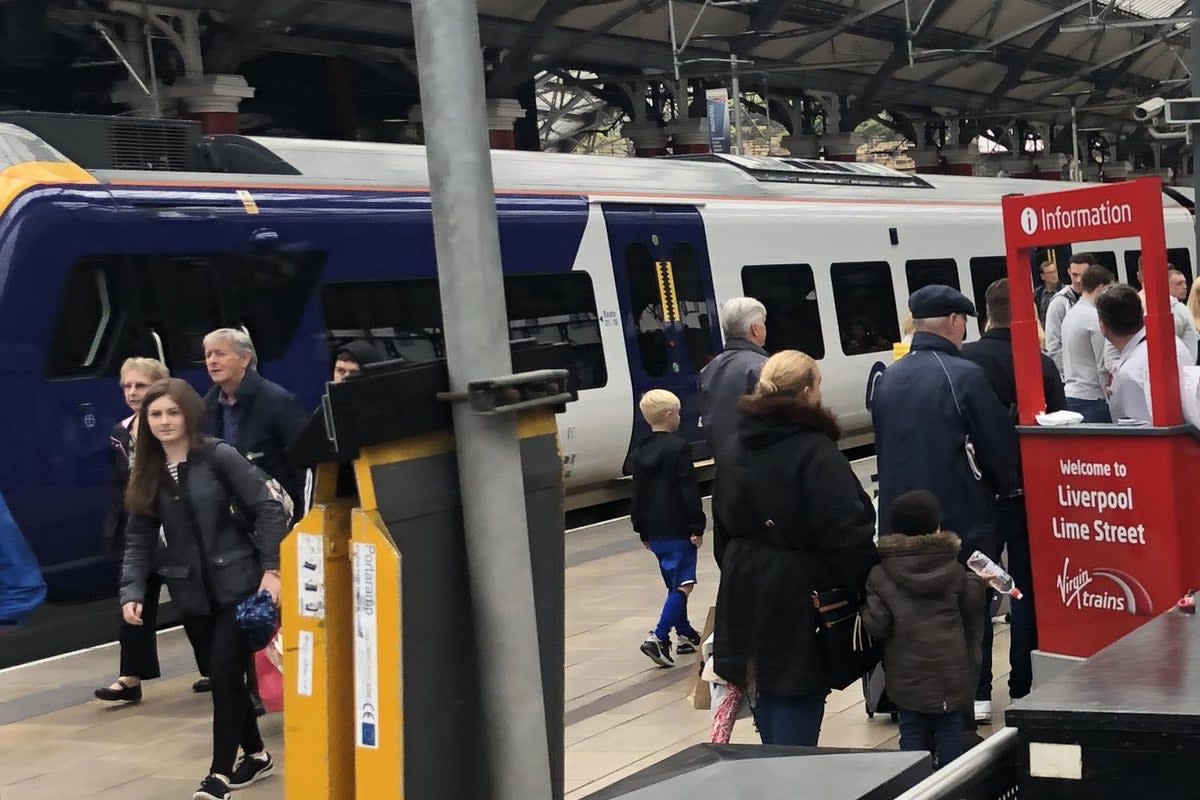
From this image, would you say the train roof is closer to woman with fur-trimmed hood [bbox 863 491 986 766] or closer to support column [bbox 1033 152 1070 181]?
woman with fur-trimmed hood [bbox 863 491 986 766]

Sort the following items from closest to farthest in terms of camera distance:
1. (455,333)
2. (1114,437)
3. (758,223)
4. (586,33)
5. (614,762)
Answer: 1. (455,333)
2. (1114,437)
3. (614,762)
4. (758,223)
5. (586,33)

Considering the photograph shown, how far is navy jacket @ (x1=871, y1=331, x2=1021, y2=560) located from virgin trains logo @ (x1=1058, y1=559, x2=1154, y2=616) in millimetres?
295

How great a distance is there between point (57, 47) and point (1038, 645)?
15.5 m

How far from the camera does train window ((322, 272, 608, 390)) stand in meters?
11.8

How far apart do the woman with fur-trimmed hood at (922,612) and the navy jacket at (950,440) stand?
0.83 m

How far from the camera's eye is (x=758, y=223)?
1614 centimetres

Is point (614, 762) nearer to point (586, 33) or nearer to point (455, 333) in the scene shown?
point (455, 333)

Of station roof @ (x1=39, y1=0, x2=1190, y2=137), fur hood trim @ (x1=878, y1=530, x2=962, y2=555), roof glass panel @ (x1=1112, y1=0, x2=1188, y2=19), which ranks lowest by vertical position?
fur hood trim @ (x1=878, y1=530, x2=962, y2=555)

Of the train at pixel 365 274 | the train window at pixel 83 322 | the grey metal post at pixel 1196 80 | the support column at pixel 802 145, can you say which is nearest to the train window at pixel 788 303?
the train at pixel 365 274

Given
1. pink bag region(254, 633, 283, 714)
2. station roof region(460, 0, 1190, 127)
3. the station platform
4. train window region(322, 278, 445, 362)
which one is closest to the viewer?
the station platform

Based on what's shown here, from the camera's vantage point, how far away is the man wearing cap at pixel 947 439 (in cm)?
636

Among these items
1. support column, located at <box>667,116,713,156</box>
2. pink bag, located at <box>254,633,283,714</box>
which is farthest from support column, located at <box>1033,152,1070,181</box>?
pink bag, located at <box>254,633,283,714</box>

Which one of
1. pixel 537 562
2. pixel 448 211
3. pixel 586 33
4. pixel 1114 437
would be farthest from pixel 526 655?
pixel 586 33

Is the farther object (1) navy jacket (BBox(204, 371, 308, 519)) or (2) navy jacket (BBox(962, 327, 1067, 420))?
(1) navy jacket (BBox(204, 371, 308, 519))
